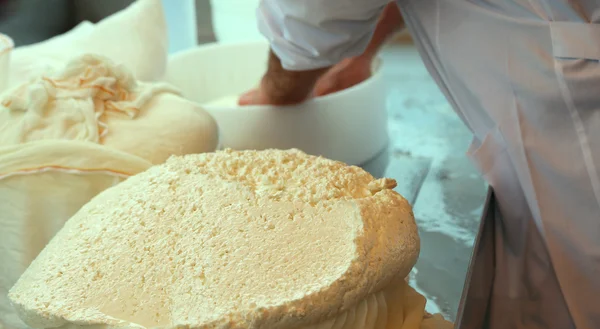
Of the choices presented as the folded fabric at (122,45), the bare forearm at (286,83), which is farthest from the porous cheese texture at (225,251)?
the folded fabric at (122,45)

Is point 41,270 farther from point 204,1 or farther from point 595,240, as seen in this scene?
point 204,1

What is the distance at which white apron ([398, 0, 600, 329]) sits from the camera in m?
0.72

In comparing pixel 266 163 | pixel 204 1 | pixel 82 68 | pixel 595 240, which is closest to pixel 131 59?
pixel 82 68

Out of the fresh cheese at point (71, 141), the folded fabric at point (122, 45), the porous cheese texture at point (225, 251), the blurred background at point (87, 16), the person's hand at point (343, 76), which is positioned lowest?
the blurred background at point (87, 16)

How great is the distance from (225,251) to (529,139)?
43 centimetres

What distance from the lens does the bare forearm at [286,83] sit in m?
1.03

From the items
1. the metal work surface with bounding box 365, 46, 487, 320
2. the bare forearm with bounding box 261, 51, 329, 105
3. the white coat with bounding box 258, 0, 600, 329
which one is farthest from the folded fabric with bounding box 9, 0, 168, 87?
the metal work surface with bounding box 365, 46, 487, 320

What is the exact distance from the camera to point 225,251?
0.54 metres

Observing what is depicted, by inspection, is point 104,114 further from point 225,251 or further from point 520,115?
point 520,115

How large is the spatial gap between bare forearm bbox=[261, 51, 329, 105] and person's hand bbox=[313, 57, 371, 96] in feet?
0.45

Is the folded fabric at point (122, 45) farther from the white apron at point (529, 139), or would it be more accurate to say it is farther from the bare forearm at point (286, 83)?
the white apron at point (529, 139)

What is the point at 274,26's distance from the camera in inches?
34.9

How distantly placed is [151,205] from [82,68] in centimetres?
31

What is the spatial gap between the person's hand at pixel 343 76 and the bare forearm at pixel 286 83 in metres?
0.14
